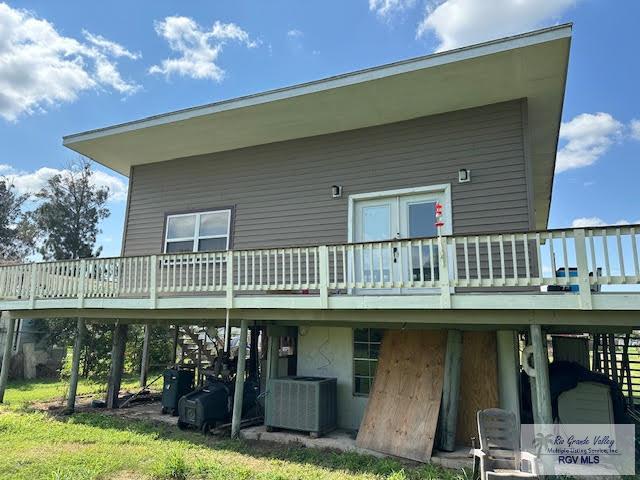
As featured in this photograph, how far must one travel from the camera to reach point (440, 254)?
211 inches

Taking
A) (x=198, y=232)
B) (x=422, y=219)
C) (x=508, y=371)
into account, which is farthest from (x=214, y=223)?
(x=508, y=371)

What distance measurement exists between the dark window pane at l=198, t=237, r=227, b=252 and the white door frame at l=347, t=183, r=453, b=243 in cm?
279

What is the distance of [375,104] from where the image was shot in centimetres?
743

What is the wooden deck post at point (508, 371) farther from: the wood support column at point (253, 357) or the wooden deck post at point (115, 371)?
the wooden deck post at point (115, 371)

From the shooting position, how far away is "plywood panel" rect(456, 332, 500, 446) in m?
6.31

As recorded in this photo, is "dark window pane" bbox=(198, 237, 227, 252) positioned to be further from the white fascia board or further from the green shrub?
the green shrub

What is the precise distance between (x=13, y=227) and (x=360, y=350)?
26.1 m

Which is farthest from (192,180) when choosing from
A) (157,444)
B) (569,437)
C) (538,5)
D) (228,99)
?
(569,437)

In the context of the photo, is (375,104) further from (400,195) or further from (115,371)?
(115,371)

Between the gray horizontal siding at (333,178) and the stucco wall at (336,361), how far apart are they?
168cm

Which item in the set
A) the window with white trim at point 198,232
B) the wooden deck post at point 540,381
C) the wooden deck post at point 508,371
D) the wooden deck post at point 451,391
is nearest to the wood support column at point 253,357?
the window with white trim at point 198,232

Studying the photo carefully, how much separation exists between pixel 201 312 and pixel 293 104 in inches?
154

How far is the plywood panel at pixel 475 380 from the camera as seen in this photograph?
6.31 m

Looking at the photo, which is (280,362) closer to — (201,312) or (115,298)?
(201,312)
